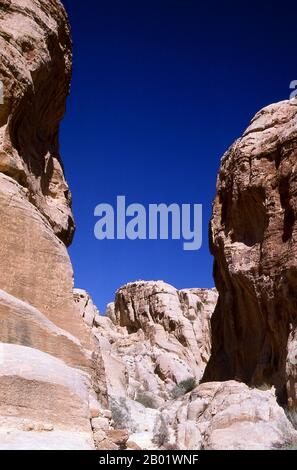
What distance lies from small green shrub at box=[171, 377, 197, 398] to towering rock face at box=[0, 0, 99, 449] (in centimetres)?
2395

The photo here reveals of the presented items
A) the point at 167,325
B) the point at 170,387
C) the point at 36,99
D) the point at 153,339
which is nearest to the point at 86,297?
the point at 170,387

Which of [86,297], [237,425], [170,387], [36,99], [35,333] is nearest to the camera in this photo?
[35,333]

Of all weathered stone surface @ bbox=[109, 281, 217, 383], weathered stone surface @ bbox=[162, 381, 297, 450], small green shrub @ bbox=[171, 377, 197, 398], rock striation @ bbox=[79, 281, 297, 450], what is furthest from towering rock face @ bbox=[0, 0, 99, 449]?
weathered stone surface @ bbox=[109, 281, 217, 383]

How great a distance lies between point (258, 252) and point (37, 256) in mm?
13107

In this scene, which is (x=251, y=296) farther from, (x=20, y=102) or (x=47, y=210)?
(x=20, y=102)

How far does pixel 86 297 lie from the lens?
30516 mm

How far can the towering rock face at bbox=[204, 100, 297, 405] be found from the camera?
62.5 feet

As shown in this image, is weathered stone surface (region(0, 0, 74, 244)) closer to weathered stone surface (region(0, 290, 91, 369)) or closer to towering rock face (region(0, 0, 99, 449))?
towering rock face (region(0, 0, 99, 449))

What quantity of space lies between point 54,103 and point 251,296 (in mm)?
11859

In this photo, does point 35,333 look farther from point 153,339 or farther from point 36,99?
point 153,339

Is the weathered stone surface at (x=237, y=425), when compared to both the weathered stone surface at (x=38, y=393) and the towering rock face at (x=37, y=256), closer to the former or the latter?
the towering rock face at (x=37, y=256)

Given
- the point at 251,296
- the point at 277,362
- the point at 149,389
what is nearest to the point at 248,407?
the point at 277,362

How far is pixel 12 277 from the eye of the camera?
9578 mm

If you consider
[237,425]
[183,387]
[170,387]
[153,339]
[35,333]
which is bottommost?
[237,425]
